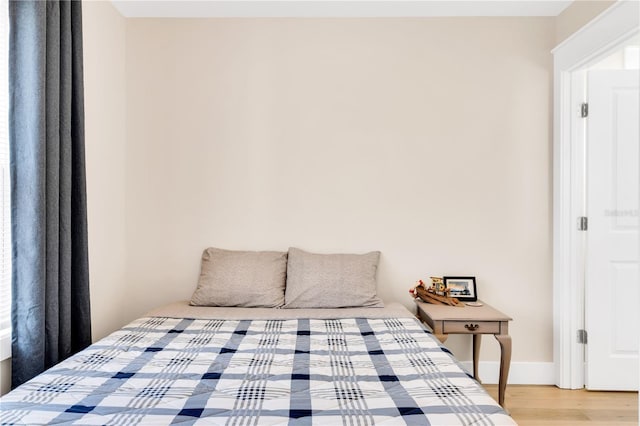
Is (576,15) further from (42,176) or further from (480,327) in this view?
(42,176)

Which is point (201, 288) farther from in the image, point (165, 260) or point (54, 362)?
point (54, 362)

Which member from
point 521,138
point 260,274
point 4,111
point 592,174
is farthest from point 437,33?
point 4,111

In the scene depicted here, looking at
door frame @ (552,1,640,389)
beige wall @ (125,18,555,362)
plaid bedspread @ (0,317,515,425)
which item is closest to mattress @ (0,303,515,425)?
plaid bedspread @ (0,317,515,425)

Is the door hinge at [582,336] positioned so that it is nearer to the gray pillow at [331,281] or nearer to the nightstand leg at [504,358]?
the nightstand leg at [504,358]

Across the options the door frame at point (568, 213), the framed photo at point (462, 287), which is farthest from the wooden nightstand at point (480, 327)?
the door frame at point (568, 213)

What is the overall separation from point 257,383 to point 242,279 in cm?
131

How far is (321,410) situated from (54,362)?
1.37 m

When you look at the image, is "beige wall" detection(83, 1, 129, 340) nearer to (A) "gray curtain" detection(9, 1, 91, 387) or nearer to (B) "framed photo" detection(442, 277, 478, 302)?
(A) "gray curtain" detection(9, 1, 91, 387)

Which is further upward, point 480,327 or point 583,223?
point 583,223

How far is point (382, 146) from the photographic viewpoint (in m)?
3.10

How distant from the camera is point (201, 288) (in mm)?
2867

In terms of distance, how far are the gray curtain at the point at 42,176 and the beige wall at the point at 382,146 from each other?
3.06 feet

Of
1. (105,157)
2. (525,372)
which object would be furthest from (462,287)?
(105,157)

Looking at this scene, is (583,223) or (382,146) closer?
(583,223)
